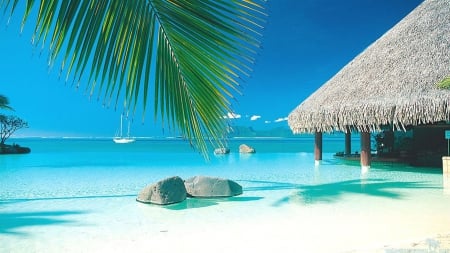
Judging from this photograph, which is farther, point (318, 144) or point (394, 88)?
point (318, 144)

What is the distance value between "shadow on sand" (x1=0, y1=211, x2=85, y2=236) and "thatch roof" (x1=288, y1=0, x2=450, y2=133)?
6.07 metres

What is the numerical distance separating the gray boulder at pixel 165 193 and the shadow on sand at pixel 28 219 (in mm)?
1041

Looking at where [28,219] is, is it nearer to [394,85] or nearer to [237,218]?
[237,218]

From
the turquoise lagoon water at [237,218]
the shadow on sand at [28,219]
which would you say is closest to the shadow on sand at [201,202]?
the turquoise lagoon water at [237,218]

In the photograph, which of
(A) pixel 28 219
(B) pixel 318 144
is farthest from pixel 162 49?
(B) pixel 318 144

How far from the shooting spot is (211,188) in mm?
6391

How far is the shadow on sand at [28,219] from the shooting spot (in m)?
4.44

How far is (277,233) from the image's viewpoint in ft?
13.0

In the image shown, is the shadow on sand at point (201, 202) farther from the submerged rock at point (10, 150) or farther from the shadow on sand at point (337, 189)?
the submerged rock at point (10, 150)

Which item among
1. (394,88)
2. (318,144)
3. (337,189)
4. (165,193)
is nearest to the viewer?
(165,193)

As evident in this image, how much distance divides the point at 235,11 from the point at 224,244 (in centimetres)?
319

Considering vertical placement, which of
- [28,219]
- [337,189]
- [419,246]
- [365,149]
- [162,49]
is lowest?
[28,219]

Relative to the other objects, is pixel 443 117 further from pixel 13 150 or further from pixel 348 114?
pixel 13 150

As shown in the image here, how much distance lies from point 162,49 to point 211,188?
5.71 metres
